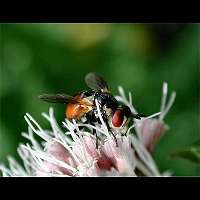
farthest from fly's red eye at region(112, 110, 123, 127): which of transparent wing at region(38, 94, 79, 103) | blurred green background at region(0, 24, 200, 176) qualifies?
blurred green background at region(0, 24, 200, 176)

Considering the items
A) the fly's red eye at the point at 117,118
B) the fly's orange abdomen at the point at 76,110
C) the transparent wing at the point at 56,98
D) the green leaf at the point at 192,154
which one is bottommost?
the green leaf at the point at 192,154

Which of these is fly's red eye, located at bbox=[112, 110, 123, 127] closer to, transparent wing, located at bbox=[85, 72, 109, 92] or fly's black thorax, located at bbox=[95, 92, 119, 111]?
fly's black thorax, located at bbox=[95, 92, 119, 111]

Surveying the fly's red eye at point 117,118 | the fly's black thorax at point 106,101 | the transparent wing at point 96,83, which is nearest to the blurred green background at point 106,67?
the transparent wing at point 96,83

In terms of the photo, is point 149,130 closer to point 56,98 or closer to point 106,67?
point 56,98

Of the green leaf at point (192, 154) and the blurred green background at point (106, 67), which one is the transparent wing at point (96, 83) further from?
the blurred green background at point (106, 67)
